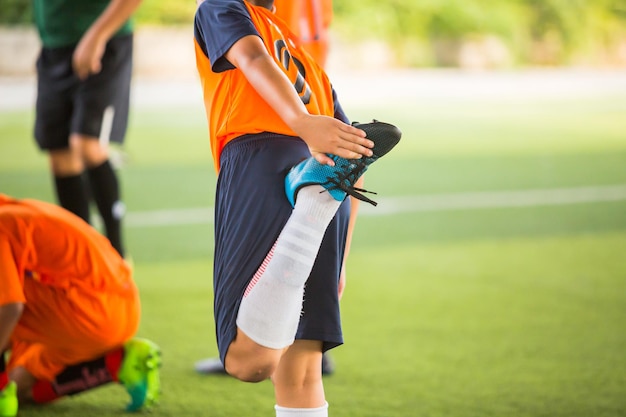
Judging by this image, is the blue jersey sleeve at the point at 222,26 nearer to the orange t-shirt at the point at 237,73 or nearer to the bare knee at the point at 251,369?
the orange t-shirt at the point at 237,73

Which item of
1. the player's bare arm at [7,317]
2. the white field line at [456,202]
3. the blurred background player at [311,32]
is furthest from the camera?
the white field line at [456,202]

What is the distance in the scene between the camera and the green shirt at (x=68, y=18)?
13.5ft

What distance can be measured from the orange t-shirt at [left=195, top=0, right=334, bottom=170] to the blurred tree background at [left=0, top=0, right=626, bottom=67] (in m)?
17.4

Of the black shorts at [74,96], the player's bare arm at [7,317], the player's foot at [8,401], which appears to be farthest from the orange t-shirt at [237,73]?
the black shorts at [74,96]

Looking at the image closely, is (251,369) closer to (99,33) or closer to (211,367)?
(211,367)

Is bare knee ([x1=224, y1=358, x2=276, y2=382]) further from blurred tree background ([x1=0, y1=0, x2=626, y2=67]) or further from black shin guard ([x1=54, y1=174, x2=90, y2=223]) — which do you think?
blurred tree background ([x1=0, y1=0, x2=626, y2=67])

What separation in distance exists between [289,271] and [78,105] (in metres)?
2.33

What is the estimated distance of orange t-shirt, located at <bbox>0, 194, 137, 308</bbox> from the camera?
270 cm

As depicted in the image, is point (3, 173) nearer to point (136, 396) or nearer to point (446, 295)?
point (446, 295)

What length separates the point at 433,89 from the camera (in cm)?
1669

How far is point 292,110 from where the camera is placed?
6.58 feet

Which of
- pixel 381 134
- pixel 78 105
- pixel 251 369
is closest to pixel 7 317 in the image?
pixel 251 369

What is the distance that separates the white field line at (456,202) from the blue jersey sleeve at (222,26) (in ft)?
13.0

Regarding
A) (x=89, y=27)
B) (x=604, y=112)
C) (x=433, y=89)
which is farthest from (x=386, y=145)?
(x=433, y=89)
